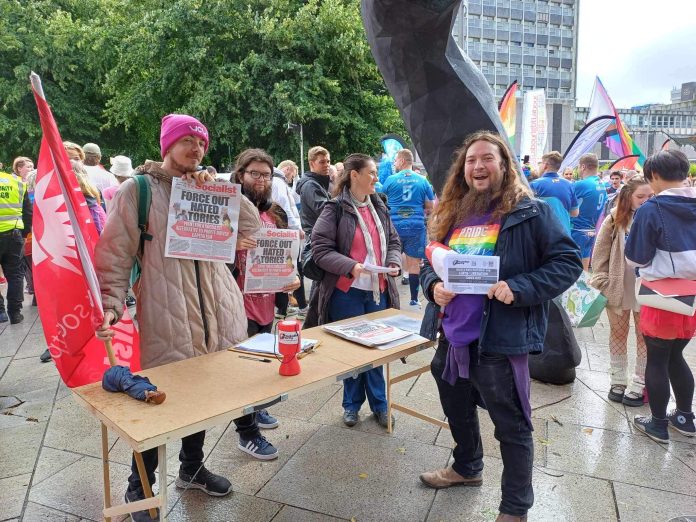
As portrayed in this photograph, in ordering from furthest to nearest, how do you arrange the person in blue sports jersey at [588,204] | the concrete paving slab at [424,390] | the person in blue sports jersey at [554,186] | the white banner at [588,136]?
the white banner at [588,136]
the person in blue sports jersey at [588,204]
the person in blue sports jersey at [554,186]
the concrete paving slab at [424,390]

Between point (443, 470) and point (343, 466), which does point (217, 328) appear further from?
point (443, 470)

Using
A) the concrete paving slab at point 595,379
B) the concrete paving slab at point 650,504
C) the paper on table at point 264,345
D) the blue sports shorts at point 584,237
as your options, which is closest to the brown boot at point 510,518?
the concrete paving slab at point 650,504

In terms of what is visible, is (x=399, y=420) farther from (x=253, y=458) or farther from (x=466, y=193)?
(x=466, y=193)

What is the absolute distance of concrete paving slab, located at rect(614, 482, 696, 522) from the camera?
8.46 ft

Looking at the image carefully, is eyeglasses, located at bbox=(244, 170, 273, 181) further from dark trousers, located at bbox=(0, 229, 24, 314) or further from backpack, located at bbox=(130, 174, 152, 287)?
dark trousers, located at bbox=(0, 229, 24, 314)

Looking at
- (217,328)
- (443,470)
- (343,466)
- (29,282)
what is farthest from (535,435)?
(29,282)

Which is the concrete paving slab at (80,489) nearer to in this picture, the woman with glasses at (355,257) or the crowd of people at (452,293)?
the crowd of people at (452,293)

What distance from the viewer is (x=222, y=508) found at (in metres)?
2.66

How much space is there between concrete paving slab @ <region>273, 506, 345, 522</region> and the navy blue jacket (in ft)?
3.96

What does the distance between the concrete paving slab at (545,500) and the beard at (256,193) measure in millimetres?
2109

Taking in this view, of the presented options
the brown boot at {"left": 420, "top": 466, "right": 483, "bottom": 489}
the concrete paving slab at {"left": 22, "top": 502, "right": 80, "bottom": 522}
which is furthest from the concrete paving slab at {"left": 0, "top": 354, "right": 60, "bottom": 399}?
the brown boot at {"left": 420, "top": 466, "right": 483, "bottom": 489}

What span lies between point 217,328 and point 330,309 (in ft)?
3.49

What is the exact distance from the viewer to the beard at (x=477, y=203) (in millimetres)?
2367

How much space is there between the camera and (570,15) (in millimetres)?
75750
